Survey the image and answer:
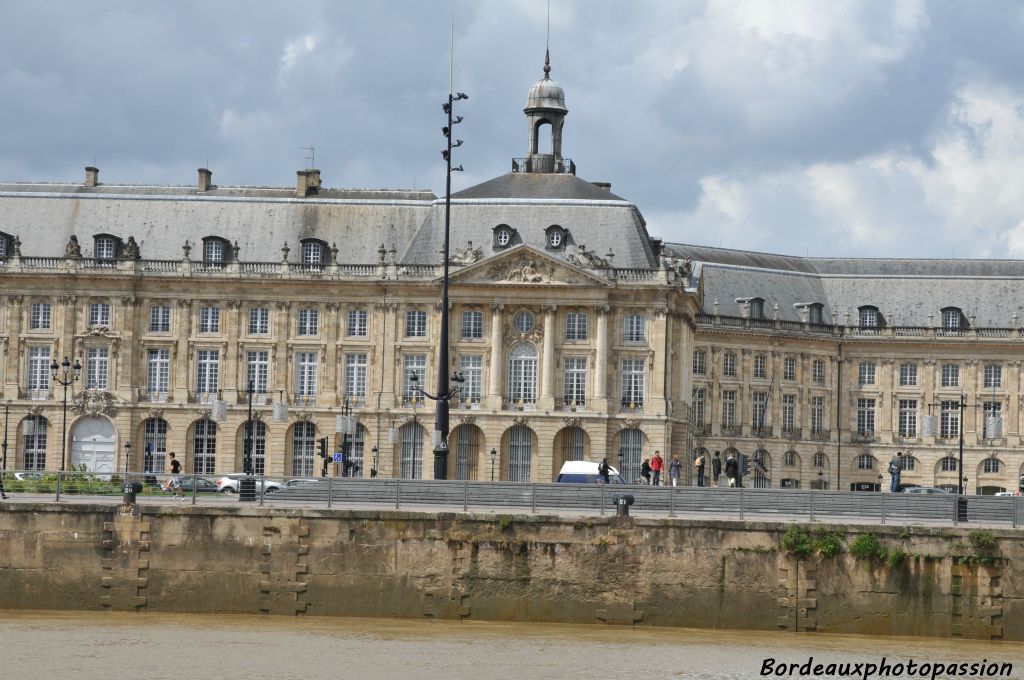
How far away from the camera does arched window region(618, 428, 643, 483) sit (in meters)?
92.9

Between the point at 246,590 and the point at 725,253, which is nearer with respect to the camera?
the point at 246,590

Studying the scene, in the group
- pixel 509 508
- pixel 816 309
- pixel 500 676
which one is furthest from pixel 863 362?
pixel 500 676

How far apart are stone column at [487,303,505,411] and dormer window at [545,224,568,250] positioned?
3.51 meters

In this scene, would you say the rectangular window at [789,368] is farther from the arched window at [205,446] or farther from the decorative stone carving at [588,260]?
the arched window at [205,446]

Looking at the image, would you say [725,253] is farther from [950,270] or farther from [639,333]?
[639,333]

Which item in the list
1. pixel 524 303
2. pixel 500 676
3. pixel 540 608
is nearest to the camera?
pixel 500 676

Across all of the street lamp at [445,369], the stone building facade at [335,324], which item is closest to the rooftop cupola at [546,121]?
the stone building facade at [335,324]

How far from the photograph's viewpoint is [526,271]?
93.1m

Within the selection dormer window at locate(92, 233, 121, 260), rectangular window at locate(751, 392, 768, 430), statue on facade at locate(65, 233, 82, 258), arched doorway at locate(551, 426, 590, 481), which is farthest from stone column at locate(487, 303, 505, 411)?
rectangular window at locate(751, 392, 768, 430)

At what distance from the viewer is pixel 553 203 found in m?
94.8

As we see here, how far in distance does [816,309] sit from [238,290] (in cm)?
3930

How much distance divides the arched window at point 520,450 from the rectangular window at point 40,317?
21.4 m

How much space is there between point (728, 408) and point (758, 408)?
6.27 feet

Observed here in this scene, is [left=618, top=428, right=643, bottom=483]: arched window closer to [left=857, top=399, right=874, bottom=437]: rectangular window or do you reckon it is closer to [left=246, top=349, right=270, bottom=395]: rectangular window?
[left=246, top=349, right=270, bottom=395]: rectangular window
